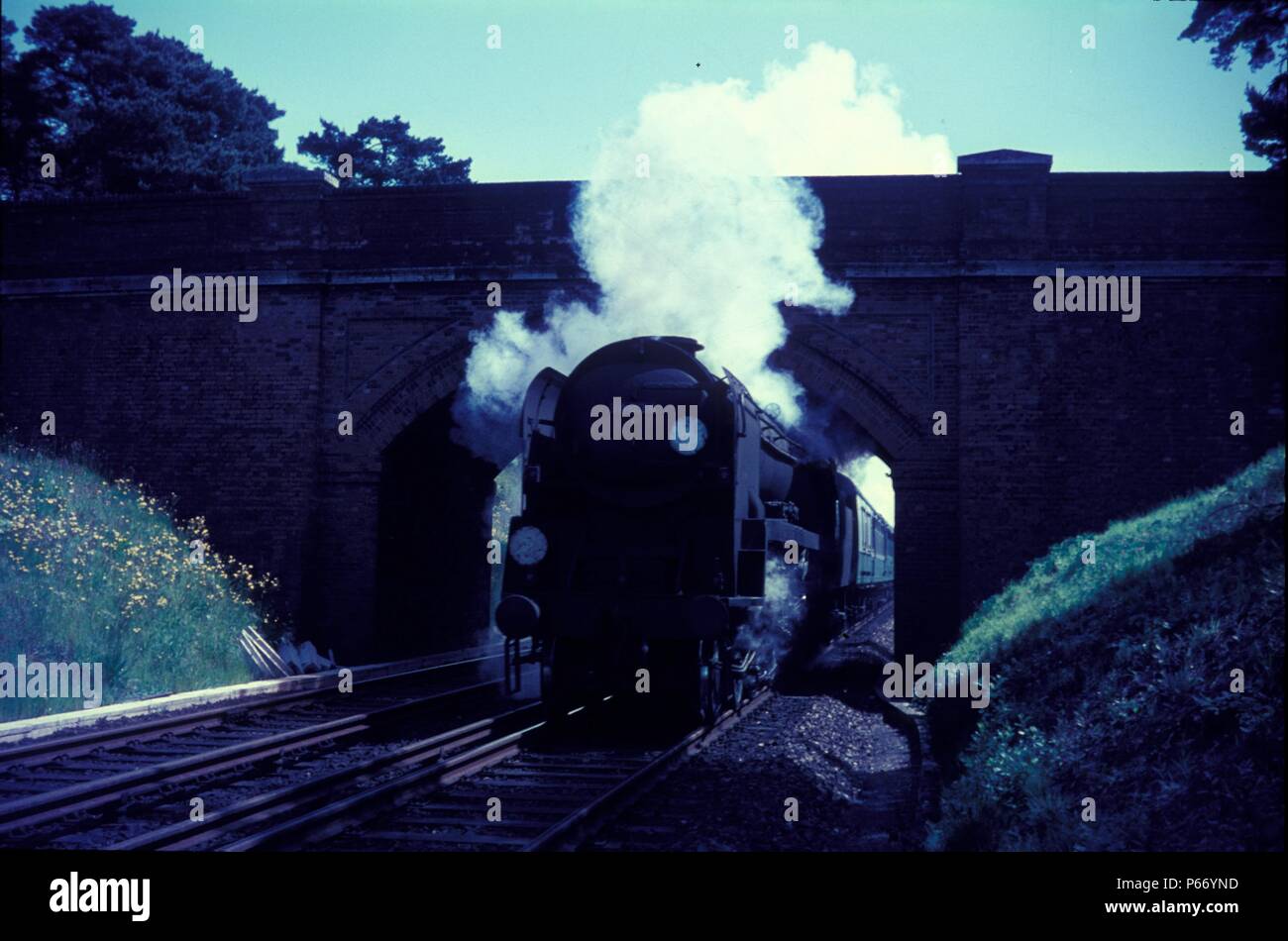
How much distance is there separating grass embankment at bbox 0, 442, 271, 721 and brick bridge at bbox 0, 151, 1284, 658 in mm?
1229

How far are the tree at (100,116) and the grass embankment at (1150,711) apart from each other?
2213 centimetres

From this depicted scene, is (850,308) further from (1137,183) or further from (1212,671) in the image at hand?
(1212,671)

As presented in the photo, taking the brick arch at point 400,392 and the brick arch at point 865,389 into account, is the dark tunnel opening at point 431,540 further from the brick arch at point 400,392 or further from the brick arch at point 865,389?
the brick arch at point 865,389

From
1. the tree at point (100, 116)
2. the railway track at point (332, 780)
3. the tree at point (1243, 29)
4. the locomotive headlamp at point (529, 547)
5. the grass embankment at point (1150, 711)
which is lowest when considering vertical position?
the railway track at point (332, 780)

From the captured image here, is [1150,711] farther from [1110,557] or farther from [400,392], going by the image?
[400,392]

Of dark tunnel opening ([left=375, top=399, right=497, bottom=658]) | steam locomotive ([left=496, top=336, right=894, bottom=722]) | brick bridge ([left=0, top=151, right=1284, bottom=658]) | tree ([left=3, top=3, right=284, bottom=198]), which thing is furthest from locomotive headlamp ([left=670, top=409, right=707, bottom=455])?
tree ([left=3, top=3, right=284, bottom=198])

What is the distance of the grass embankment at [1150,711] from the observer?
4.85 meters

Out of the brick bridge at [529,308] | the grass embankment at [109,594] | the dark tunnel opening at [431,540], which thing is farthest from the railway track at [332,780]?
the dark tunnel opening at [431,540]

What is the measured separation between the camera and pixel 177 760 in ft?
24.6

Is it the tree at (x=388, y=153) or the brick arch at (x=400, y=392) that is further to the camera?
the tree at (x=388, y=153)

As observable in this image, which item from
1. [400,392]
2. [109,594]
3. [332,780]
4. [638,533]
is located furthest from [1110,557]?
[109,594]

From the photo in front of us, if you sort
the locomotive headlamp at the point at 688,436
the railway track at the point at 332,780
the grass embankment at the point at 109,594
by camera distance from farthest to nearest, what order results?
the grass embankment at the point at 109,594 → the locomotive headlamp at the point at 688,436 → the railway track at the point at 332,780
